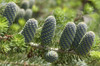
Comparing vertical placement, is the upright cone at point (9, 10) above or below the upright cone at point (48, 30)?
above

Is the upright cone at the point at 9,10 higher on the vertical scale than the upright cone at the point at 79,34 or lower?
higher

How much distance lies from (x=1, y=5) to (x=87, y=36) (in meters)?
0.37

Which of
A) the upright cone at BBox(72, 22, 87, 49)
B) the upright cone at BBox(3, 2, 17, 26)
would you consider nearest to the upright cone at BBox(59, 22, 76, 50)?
the upright cone at BBox(72, 22, 87, 49)

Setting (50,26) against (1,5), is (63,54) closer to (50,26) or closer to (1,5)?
(50,26)

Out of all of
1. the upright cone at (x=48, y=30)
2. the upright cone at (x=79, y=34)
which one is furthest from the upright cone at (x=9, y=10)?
the upright cone at (x=79, y=34)

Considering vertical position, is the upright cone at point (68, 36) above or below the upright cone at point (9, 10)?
below

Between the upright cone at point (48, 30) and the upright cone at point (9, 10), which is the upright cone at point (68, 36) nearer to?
the upright cone at point (48, 30)

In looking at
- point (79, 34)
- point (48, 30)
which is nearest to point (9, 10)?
point (48, 30)

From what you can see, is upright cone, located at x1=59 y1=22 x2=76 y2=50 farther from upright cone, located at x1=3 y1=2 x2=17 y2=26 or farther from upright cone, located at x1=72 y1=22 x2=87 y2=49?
upright cone, located at x1=3 y1=2 x2=17 y2=26

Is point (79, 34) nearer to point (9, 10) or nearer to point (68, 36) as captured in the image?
point (68, 36)

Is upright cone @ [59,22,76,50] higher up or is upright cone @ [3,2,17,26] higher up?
upright cone @ [3,2,17,26]

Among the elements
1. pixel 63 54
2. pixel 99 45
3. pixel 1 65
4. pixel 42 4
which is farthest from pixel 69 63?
pixel 42 4

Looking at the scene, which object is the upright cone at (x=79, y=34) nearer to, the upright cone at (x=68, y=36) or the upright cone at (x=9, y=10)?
the upright cone at (x=68, y=36)

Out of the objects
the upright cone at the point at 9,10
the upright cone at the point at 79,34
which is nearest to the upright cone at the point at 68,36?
the upright cone at the point at 79,34
